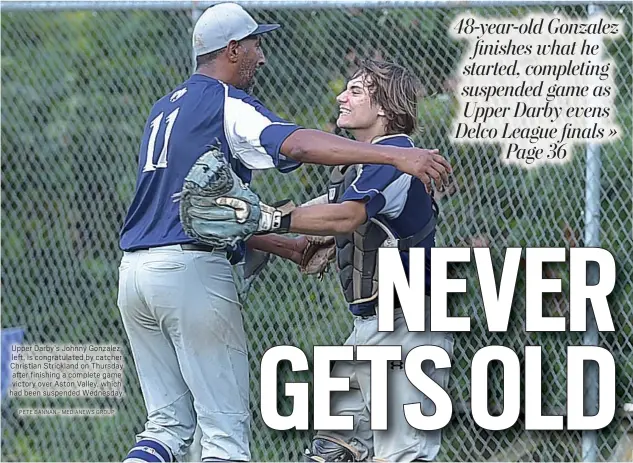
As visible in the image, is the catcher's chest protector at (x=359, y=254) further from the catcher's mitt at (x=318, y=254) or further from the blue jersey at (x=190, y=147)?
the blue jersey at (x=190, y=147)

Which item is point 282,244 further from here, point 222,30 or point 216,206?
point 222,30

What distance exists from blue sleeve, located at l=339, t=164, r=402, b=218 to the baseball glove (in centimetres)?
31

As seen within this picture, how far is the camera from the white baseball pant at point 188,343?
3912 mm

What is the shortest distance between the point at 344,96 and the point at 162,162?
741 mm

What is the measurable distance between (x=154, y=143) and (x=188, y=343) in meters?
0.69

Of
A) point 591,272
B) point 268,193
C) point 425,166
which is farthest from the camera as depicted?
point 268,193

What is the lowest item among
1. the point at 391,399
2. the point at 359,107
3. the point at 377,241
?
the point at 391,399

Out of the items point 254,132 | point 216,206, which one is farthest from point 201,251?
point 254,132

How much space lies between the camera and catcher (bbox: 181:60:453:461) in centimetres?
405

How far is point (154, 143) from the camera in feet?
13.5

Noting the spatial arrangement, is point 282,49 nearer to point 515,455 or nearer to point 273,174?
point 273,174

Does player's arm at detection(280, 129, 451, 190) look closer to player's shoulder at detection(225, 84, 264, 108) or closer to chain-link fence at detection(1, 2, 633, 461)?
player's shoulder at detection(225, 84, 264, 108)

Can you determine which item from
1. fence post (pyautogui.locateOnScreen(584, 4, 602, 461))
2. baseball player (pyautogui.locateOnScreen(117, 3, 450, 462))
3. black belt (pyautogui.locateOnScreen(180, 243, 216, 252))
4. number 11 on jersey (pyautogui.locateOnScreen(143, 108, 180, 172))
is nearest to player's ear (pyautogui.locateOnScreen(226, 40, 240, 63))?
baseball player (pyautogui.locateOnScreen(117, 3, 450, 462))

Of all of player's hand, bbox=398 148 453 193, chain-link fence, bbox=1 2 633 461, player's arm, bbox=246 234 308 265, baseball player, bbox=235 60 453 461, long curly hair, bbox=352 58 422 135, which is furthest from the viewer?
chain-link fence, bbox=1 2 633 461
